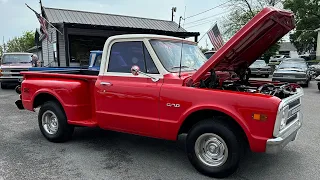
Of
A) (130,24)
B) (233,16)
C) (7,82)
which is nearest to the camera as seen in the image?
(7,82)

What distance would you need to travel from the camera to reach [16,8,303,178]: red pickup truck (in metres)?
3.74

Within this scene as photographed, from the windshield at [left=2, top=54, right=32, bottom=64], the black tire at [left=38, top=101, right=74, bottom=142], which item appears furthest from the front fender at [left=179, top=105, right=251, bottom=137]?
the windshield at [left=2, top=54, right=32, bottom=64]

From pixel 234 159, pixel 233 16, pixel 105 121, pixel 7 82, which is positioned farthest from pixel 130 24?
pixel 233 16

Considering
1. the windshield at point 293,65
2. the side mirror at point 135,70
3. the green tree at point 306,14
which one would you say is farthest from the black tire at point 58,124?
the green tree at point 306,14

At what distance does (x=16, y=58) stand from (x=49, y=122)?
38.0 ft

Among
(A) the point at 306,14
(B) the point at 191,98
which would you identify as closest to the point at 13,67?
(B) the point at 191,98

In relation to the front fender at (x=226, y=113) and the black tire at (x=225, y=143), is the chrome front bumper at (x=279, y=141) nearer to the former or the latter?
the front fender at (x=226, y=113)

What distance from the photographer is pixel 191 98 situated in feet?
13.3

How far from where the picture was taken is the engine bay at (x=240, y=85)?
4406mm

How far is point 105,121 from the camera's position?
16.1ft

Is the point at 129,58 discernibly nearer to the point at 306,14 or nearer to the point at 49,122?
the point at 49,122

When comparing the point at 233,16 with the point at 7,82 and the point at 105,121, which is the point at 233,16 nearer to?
the point at 7,82

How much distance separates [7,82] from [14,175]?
1228 centimetres

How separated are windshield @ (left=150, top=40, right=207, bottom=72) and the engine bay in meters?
0.45
